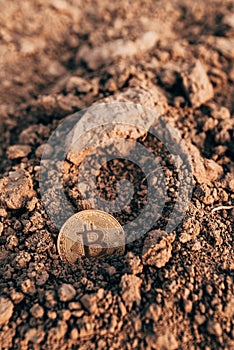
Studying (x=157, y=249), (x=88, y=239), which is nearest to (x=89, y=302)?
(x=88, y=239)

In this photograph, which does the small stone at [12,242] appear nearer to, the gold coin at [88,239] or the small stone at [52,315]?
the gold coin at [88,239]

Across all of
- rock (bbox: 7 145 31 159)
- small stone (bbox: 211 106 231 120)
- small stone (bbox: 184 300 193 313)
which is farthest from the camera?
small stone (bbox: 211 106 231 120)

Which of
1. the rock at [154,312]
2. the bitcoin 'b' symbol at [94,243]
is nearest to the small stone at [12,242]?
the bitcoin 'b' symbol at [94,243]

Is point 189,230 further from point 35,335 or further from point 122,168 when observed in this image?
point 35,335

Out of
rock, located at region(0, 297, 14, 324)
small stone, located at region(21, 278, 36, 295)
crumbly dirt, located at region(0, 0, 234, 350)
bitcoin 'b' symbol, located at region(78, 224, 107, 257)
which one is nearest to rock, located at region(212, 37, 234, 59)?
crumbly dirt, located at region(0, 0, 234, 350)

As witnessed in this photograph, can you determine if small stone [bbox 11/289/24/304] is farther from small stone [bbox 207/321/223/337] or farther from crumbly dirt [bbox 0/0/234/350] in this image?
small stone [bbox 207/321/223/337]

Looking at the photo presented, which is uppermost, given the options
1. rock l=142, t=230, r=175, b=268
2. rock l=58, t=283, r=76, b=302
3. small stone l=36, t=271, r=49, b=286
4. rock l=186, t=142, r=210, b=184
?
rock l=186, t=142, r=210, b=184

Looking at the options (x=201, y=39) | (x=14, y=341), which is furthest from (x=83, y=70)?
(x=14, y=341)
